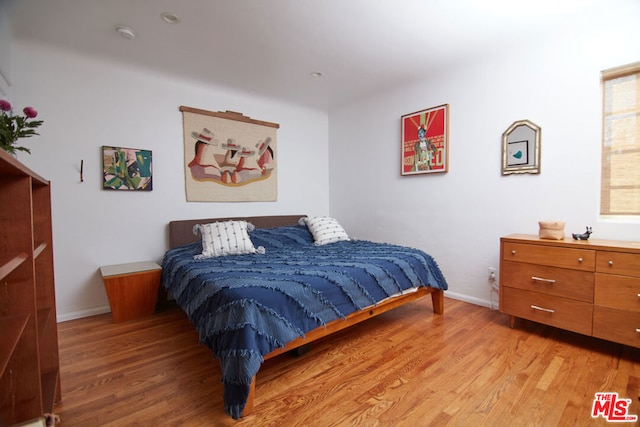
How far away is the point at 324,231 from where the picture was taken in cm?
336

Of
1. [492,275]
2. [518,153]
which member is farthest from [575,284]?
[518,153]

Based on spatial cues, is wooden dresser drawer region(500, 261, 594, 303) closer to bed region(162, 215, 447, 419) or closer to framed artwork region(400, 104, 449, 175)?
bed region(162, 215, 447, 419)

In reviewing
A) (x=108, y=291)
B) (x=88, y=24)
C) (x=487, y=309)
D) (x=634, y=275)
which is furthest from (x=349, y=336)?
(x=88, y=24)

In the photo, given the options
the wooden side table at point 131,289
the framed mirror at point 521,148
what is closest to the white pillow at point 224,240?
the wooden side table at point 131,289

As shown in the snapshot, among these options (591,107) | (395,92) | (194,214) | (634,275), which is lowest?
(634,275)

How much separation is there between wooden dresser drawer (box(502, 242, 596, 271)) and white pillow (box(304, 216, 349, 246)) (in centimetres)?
164

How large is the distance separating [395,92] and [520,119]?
4.71 feet

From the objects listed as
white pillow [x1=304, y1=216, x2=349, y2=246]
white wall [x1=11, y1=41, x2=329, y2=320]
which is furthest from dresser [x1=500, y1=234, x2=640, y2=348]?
white wall [x1=11, y1=41, x2=329, y2=320]

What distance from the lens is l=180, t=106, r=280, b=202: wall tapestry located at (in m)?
3.28

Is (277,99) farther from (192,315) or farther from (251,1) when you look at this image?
(192,315)

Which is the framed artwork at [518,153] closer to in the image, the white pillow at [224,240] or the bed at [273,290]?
the bed at [273,290]

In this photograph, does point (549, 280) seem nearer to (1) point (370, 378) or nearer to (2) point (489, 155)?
(2) point (489, 155)

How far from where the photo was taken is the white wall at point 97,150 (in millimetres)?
2531

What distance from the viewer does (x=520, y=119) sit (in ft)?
8.67
